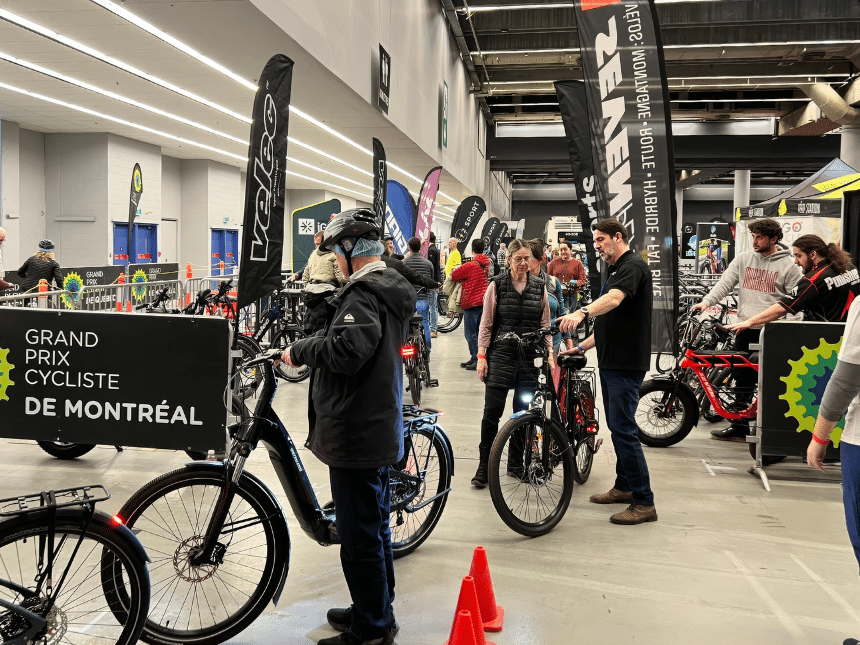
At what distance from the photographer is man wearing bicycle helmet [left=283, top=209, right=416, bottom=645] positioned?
9.53 ft

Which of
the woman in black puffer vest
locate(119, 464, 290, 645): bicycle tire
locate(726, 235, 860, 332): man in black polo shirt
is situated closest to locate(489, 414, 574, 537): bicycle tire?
the woman in black puffer vest

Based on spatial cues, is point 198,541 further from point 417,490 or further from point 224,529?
point 417,490

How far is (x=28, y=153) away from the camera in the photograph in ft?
55.6

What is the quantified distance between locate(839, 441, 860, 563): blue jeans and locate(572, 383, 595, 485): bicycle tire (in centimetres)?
235

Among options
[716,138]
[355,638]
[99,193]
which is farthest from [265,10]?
[716,138]

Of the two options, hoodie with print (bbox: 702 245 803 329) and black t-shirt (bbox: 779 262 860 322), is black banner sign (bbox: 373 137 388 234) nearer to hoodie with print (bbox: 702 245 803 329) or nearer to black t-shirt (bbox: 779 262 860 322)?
hoodie with print (bbox: 702 245 803 329)

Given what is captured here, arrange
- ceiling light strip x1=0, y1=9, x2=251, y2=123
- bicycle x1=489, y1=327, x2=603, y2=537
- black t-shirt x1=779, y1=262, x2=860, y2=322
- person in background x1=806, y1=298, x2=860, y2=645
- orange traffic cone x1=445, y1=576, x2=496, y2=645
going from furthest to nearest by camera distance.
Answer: ceiling light strip x1=0, y1=9, x2=251, y2=123 → black t-shirt x1=779, y1=262, x2=860, y2=322 → bicycle x1=489, y1=327, x2=603, y2=537 → orange traffic cone x1=445, y1=576, x2=496, y2=645 → person in background x1=806, y1=298, x2=860, y2=645

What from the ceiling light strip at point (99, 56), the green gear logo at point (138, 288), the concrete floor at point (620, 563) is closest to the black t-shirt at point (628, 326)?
the concrete floor at point (620, 563)

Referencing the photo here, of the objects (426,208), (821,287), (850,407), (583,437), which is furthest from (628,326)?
(426,208)

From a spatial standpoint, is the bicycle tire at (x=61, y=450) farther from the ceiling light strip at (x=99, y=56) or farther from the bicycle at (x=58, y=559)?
the ceiling light strip at (x=99, y=56)

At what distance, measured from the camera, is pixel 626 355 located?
15.0ft

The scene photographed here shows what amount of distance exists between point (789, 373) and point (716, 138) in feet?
77.5

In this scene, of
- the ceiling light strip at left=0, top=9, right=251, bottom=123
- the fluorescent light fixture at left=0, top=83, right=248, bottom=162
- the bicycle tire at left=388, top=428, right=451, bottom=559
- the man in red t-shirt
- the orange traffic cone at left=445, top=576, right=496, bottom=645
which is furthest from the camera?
the man in red t-shirt

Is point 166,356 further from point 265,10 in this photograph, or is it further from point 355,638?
point 265,10
